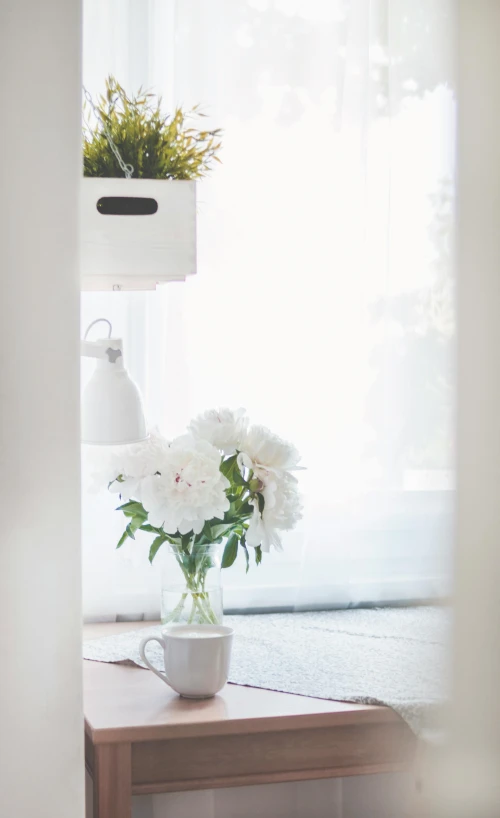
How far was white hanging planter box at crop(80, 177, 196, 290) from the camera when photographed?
965mm

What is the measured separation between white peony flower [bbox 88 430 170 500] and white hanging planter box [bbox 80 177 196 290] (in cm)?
22

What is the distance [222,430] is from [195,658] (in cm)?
29

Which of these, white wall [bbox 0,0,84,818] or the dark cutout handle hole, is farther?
the dark cutout handle hole

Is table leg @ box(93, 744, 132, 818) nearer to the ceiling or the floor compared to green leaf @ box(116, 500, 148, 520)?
nearer to the floor

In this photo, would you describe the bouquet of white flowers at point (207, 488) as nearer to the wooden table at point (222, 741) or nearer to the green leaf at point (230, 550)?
the green leaf at point (230, 550)

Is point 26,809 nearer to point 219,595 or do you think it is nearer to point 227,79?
point 219,595

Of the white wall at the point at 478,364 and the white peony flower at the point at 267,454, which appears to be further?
the white peony flower at the point at 267,454

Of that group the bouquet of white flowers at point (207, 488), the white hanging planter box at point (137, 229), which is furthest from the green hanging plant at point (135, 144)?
the bouquet of white flowers at point (207, 488)

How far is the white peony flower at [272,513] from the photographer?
0.99m

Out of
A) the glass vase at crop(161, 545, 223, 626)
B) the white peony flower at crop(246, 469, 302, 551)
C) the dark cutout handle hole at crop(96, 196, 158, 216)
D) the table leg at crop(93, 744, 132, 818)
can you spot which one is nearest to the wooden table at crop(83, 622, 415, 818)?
the table leg at crop(93, 744, 132, 818)

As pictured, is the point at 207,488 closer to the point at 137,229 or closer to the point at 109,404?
the point at 109,404

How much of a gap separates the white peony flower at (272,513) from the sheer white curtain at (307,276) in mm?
531

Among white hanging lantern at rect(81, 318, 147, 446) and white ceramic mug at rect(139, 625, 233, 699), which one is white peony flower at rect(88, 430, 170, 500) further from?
white ceramic mug at rect(139, 625, 233, 699)

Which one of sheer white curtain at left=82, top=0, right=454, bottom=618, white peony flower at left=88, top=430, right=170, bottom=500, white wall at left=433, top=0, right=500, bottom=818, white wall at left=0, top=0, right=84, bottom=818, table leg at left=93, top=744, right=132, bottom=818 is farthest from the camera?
sheer white curtain at left=82, top=0, right=454, bottom=618
